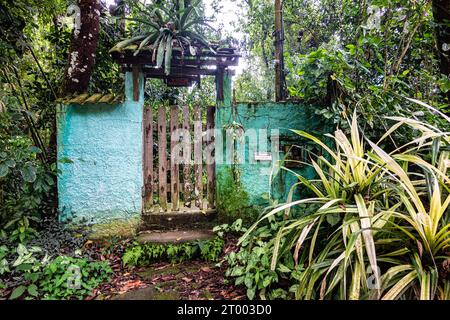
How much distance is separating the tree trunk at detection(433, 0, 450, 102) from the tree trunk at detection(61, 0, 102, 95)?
375cm

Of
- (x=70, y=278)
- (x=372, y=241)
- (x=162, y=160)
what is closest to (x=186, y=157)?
(x=162, y=160)

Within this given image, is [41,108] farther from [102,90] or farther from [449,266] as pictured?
[449,266]

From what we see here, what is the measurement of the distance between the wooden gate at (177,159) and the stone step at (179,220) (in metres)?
0.06

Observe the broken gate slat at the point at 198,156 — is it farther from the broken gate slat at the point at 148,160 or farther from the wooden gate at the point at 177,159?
the broken gate slat at the point at 148,160

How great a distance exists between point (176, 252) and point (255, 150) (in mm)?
1504

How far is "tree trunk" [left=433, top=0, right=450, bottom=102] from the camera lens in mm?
2695

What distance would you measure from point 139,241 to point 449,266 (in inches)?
109

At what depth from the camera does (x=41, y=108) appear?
144 inches

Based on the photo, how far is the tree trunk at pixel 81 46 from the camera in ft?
10.9

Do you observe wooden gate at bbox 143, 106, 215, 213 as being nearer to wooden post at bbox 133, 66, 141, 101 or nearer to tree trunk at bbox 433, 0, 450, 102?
wooden post at bbox 133, 66, 141, 101

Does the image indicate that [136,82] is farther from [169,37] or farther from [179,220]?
[179,220]

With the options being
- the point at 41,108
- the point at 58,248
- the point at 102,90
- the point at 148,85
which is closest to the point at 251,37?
the point at 148,85

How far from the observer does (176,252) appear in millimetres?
2941

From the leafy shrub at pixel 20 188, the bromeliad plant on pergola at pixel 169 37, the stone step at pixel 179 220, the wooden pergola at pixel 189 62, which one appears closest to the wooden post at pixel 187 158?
the stone step at pixel 179 220
